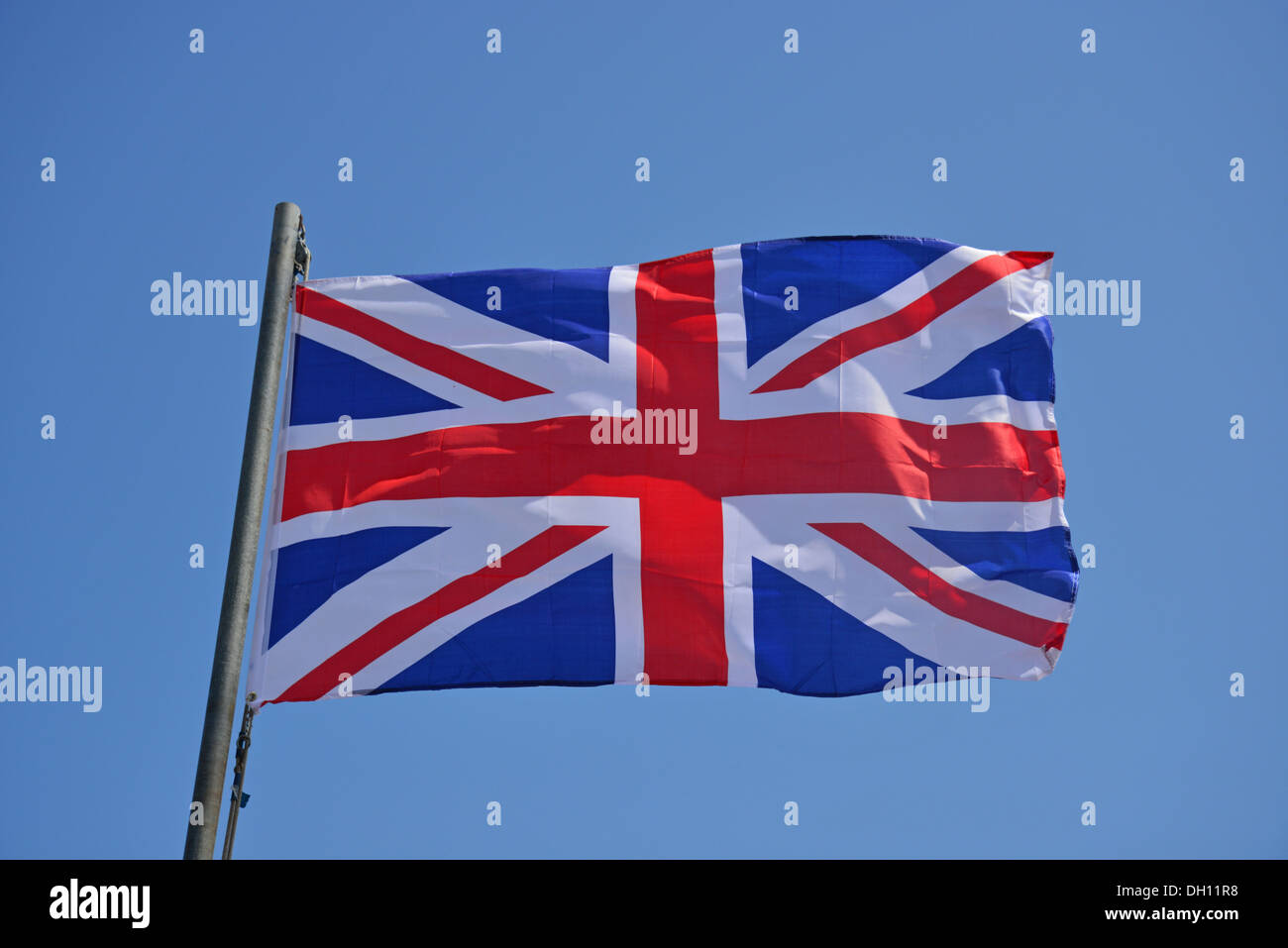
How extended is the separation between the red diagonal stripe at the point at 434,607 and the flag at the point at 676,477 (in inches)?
0.7

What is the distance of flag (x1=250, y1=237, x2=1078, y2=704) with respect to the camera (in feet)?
43.8

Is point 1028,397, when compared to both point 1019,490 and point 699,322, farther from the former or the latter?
point 699,322

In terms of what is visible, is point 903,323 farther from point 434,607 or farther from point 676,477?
point 434,607

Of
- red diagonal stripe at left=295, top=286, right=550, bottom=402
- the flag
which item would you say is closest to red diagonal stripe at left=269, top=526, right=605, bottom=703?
the flag

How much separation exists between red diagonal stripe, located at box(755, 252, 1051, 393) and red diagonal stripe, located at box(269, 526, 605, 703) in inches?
88.5

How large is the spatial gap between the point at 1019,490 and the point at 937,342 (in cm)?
151

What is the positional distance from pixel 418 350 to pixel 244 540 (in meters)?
3.28

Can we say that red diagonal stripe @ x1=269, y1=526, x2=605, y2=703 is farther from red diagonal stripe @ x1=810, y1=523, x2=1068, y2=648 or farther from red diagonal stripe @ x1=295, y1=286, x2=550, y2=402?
red diagonal stripe @ x1=810, y1=523, x2=1068, y2=648

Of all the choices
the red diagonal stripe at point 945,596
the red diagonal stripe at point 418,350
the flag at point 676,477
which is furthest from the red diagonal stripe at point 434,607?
the red diagonal stripe at point 945,596

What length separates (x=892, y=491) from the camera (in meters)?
13.9

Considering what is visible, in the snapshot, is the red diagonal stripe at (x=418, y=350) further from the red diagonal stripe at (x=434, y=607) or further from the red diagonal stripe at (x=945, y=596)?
the red diagonal stripe at (x=945, y=596)
